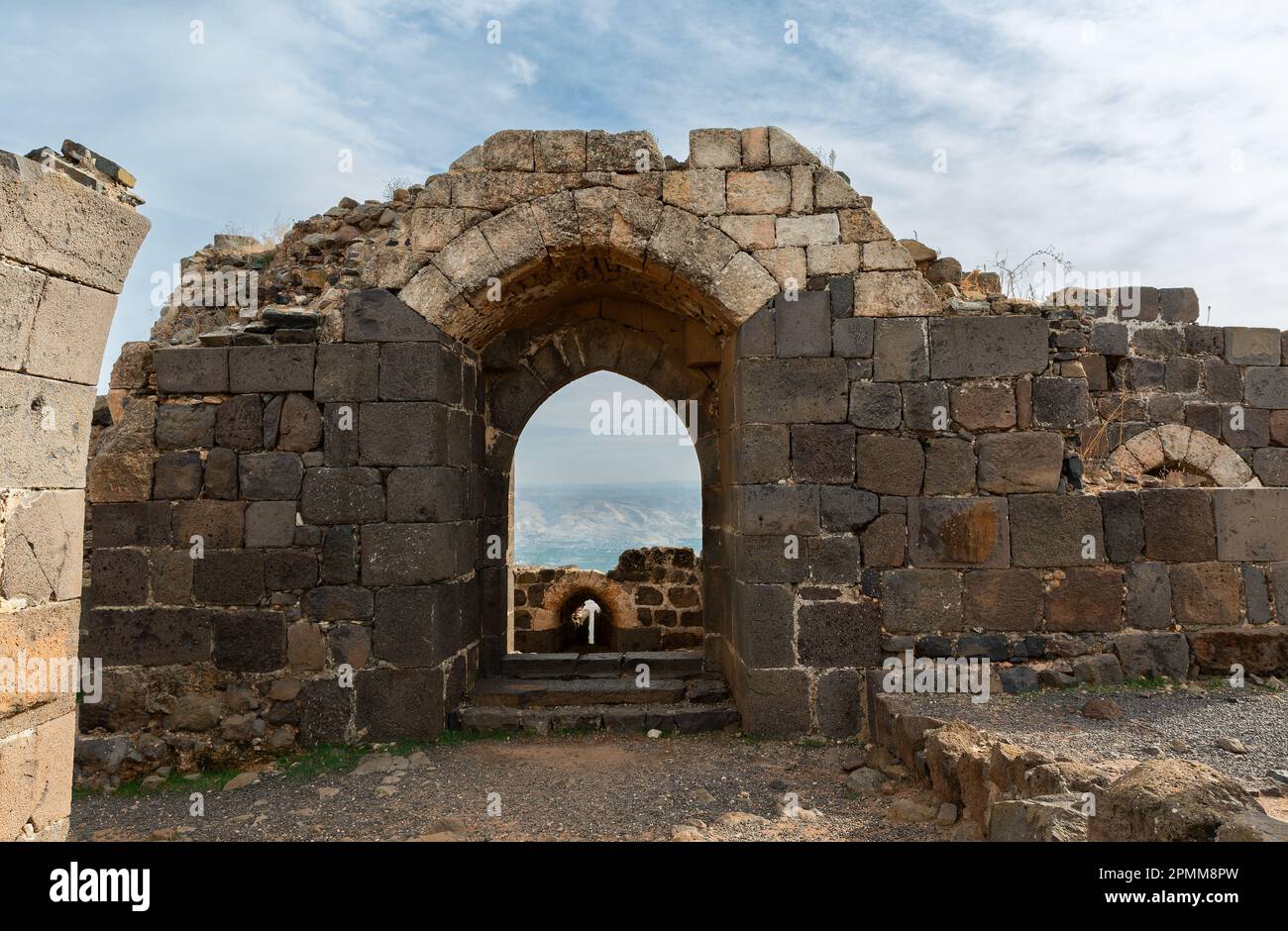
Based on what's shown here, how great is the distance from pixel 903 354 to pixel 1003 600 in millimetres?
1760

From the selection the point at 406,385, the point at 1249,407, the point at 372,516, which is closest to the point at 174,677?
the point at 372,516

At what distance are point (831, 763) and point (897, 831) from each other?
1026 millimetres

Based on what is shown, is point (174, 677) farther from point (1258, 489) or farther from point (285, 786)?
point (1258, 489)

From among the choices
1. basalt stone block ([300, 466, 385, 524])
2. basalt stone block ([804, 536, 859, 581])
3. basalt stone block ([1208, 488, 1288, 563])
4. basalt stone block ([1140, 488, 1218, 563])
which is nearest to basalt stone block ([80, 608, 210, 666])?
basalt stone block ([300, 466, 385, 524])

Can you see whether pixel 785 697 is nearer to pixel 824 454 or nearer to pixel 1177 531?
pixel 824 454

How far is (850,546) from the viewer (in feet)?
17.0

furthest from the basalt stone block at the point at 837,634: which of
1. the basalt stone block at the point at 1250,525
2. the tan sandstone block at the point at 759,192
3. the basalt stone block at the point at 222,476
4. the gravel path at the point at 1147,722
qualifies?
the basalt stone block at the point at 222,476

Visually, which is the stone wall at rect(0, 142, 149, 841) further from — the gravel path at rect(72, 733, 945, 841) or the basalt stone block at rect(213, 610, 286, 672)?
the basalt stone block at rect(213, 610, 286, 672)

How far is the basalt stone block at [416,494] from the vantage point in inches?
206

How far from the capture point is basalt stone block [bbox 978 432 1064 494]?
5.22 metres

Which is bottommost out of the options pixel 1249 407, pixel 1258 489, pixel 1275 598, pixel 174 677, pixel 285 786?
pixel 285 786

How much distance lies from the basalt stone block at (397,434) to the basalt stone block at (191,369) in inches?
40.4

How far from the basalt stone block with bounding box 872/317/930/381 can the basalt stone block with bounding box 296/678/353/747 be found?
13.7 ft

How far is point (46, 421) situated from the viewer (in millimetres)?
2342
